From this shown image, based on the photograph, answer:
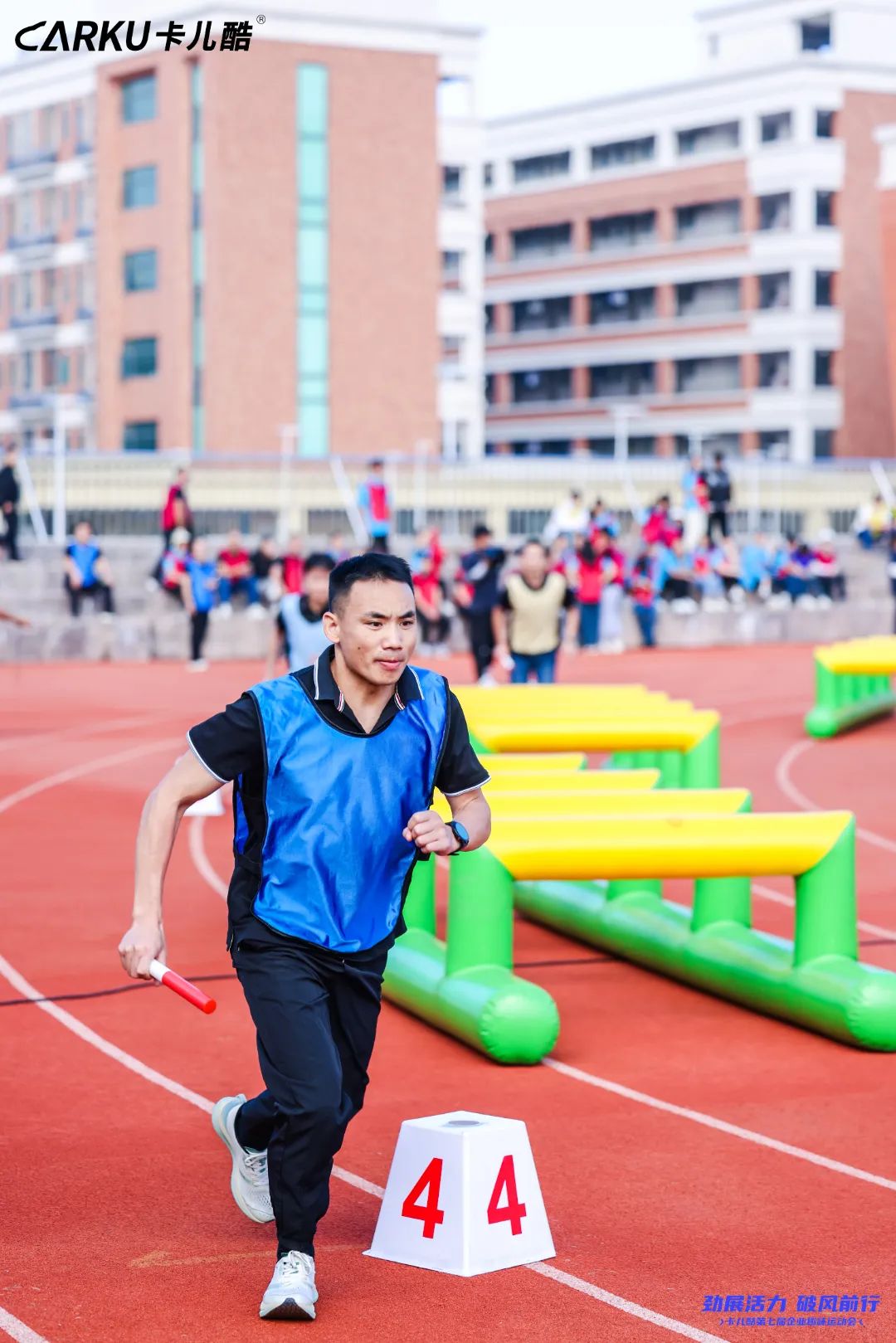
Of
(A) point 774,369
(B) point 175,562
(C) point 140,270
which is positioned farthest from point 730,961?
(A) point 774,369

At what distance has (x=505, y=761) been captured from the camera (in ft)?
37.7

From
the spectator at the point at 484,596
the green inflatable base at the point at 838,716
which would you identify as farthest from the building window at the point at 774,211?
the green inflatable base at the point at 838,716

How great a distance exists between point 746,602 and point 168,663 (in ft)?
37.9

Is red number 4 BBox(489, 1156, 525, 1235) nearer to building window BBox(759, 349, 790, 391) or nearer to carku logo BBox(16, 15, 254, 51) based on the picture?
carku logo BBox(16, 15, 254, 51)

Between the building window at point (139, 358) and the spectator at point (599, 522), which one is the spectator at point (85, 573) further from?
the building window at point (139, 358)

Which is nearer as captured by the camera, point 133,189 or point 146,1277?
point 146,1277

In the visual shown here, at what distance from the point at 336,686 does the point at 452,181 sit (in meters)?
72.3

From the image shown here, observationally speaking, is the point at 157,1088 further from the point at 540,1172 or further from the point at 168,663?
the point at 168,663

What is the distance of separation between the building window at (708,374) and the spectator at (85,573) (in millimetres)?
54989

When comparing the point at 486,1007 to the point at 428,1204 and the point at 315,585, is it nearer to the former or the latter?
the point at 428,1204

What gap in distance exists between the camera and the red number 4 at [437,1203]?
5.58 meters

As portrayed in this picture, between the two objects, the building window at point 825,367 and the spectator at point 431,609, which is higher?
the building window at point 825,367

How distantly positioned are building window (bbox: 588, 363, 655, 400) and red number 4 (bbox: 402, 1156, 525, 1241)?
264 feet

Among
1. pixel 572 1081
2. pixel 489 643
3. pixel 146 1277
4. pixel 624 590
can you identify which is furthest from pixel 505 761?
pixel 624 590
